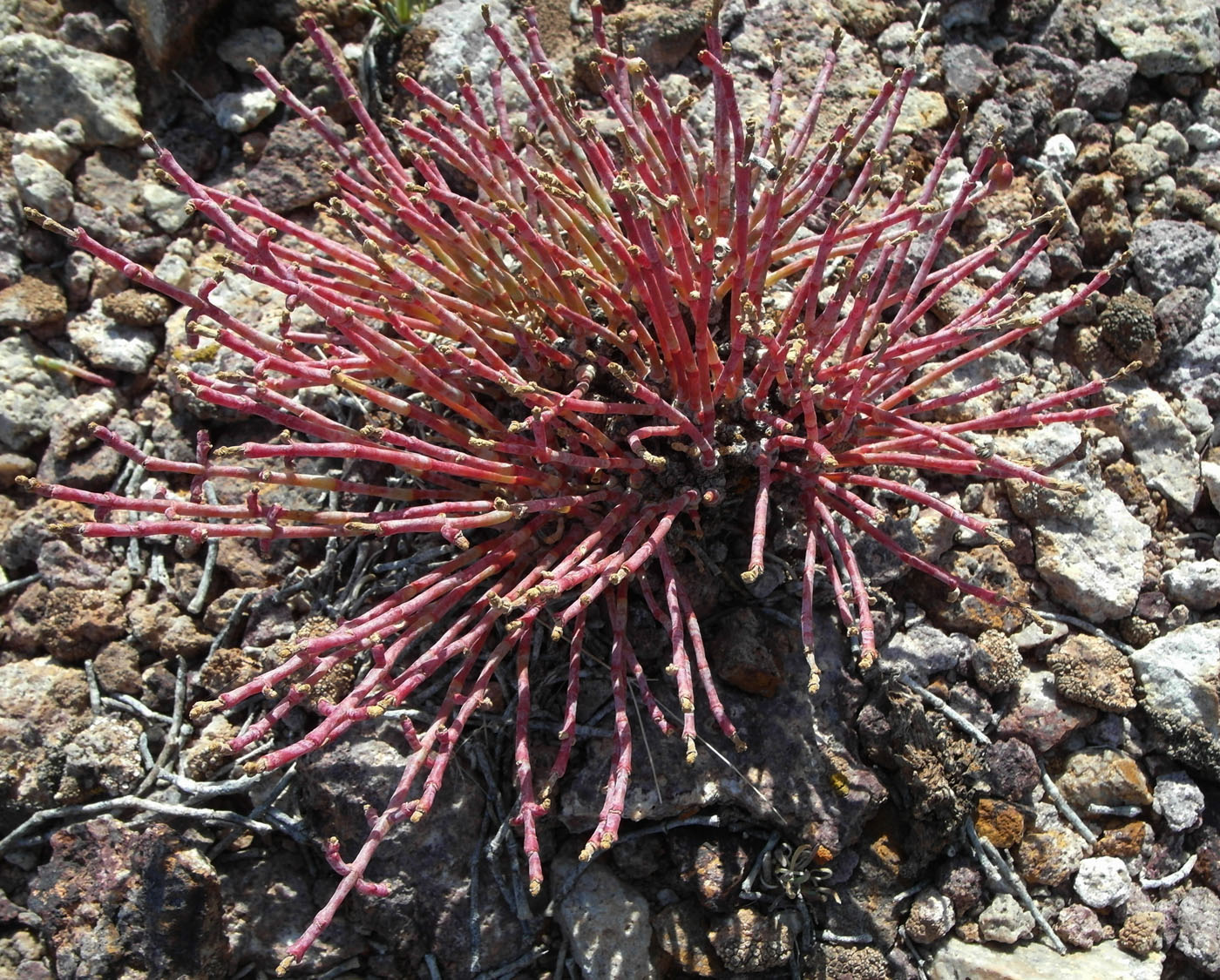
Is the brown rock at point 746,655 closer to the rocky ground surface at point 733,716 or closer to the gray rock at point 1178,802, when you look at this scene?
the rocky ground surface at point 733,716

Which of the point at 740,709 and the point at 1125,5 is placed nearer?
the point at 740,709

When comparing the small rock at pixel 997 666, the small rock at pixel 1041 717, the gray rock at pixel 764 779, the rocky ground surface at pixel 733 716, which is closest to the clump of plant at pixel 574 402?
the gray rock at pixel 764 779

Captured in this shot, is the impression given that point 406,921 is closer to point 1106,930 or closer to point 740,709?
point 740,709

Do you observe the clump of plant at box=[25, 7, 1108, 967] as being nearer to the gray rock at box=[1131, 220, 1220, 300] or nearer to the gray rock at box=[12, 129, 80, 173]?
the gray rock at box=[1131, 220, 1220, 300]

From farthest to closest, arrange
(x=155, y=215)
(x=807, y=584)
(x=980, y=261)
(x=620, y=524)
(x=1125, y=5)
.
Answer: (x=1125, y=5) → (x=155, y=215) → (x=980, y=261) → (x=620, y=524) → (x=807, y=584)

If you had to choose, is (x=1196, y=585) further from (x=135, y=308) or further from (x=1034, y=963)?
(x=135, y=308)

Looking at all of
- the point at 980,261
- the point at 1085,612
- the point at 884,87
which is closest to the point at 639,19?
the point at 884,87

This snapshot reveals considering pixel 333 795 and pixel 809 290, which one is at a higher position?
pixel 809 290

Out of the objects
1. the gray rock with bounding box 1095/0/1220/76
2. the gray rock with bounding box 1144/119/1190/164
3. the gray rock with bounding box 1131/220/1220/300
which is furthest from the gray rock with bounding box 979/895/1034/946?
the gray rock with bounding box 1095/0/1220/76
